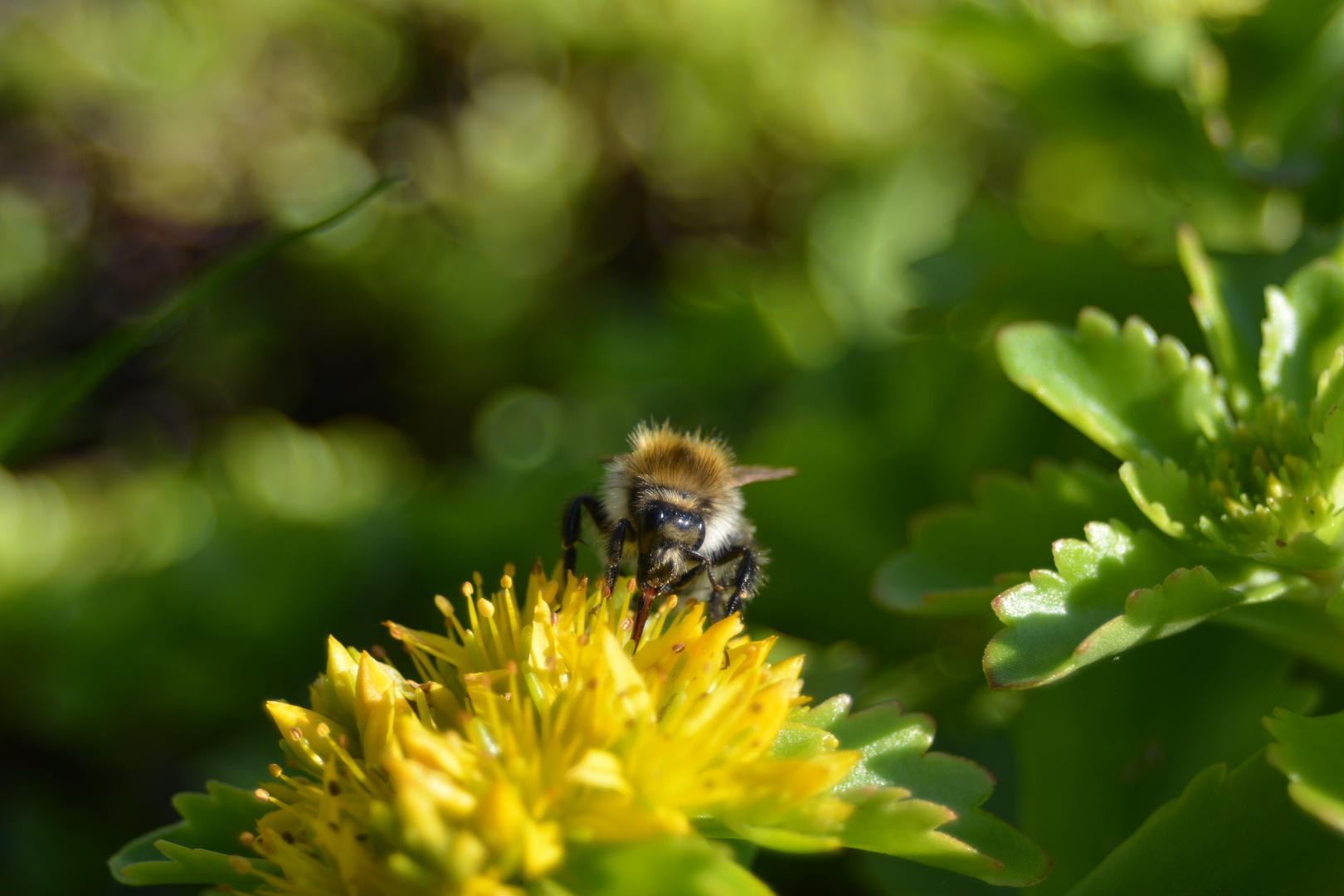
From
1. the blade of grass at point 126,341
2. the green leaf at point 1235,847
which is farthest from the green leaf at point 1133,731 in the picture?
the blade of grass at point 126,341

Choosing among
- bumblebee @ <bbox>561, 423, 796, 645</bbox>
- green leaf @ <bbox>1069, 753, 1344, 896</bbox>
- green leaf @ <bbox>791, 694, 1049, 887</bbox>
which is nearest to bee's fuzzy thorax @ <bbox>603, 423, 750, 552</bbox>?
bumblebee @ <bbox>561, 423, 796, 645</bbox>

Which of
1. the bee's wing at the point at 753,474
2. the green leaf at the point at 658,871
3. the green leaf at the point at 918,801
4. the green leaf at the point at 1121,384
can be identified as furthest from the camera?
the bee's wing at the point at 753,474

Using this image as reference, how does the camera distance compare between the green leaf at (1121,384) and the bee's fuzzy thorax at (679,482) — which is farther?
the bee's fuzzy thorax at (679,482)

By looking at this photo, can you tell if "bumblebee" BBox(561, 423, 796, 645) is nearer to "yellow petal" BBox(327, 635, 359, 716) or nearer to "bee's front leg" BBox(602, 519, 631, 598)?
"bee's front leg" BBox(602, 519, 631, 598)

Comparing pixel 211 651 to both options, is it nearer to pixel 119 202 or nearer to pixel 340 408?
pixel 340 408

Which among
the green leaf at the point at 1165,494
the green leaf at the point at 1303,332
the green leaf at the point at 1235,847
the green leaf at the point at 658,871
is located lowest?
the green leaf at the point at 658,871

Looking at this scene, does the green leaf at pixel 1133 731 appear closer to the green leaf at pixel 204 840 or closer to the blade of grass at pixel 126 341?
the green leaf at pixel 204 840
